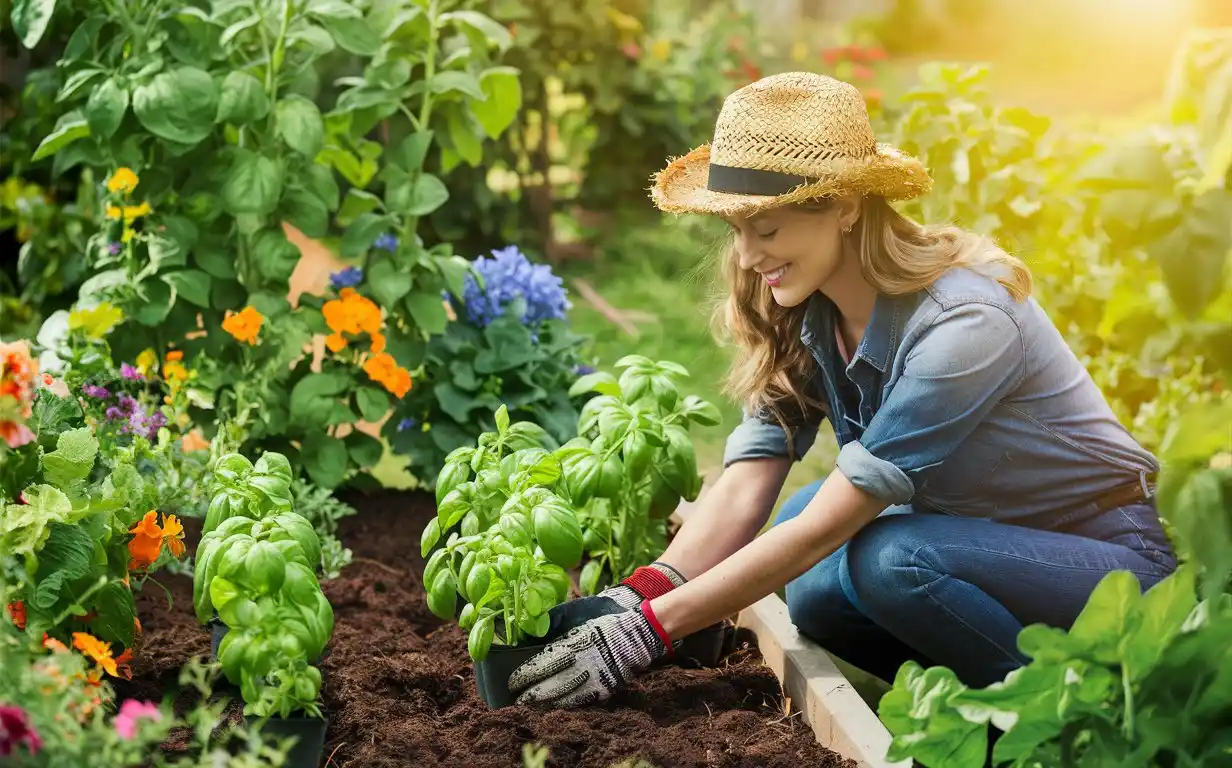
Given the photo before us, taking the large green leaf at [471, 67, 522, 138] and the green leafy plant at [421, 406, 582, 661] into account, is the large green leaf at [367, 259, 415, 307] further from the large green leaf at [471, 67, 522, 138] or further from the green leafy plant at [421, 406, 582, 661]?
the green leafy plant at [421, 406, 582, 661]

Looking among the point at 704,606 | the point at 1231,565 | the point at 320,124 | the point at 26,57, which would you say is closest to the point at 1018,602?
the point at 704,606

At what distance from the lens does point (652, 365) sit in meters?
2.92

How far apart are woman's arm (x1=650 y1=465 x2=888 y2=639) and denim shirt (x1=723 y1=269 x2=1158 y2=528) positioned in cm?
5

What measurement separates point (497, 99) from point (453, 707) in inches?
66.8

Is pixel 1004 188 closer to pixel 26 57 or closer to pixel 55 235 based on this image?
pixel 55 235

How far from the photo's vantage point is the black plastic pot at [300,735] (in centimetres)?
203

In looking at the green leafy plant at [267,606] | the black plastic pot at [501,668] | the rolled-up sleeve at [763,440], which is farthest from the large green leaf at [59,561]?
the rolled-up sleeve at [763,440]

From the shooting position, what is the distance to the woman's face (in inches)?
93.8

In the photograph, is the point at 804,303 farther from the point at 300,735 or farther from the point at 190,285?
the point at 190,285

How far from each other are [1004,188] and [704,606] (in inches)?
75.4

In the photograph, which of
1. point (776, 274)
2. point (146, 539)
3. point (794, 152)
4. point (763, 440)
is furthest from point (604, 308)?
point (146, 539)

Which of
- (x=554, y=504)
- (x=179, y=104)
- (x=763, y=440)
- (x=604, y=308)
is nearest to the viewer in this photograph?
(x=554, y=504)

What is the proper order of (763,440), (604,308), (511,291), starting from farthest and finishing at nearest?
1. (604,308)
2. (511,291)
3. (763,440)

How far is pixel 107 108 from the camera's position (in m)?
3.12
